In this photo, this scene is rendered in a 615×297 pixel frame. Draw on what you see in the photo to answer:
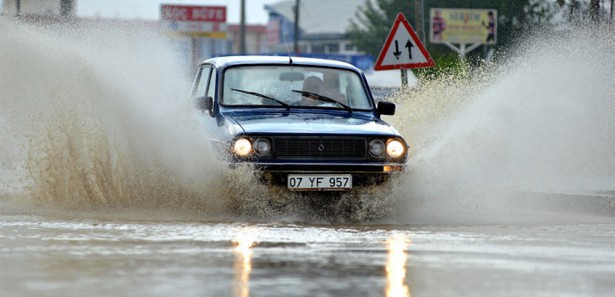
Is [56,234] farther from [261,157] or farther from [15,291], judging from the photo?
[15,291]

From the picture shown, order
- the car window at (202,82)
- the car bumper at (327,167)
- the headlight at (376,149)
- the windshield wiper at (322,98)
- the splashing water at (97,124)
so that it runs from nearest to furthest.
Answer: the car bumper at (327,167), the headlight at (376,149), the splashing water at (97,124), the windshield wiper at (322,98), the car window at (202,82)

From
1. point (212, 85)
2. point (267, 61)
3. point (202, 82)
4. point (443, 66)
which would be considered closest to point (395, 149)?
point (267, 61)

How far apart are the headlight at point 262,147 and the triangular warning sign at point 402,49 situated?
373 inches

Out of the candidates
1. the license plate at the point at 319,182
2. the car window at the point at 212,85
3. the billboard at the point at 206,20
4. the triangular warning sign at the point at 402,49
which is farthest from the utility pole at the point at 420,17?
the billboard at the point at 206,20

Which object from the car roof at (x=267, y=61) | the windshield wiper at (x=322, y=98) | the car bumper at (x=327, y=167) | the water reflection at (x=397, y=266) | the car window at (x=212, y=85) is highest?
the car roof at (x=267, y=61)

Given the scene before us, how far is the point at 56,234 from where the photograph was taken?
11.6m

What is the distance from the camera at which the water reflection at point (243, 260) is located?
27.5 feet

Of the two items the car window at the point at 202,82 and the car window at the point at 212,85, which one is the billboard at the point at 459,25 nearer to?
the car window at the point at 202,82

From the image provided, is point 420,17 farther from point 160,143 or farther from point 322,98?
point 160,143

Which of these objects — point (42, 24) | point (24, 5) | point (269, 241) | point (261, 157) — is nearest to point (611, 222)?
point (261, 157)

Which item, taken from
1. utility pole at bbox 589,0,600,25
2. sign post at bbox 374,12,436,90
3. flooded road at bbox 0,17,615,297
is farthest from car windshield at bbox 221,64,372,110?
utility pole at bbox 589,0,600,25

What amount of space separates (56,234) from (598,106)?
1232cm

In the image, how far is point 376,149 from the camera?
13859mm

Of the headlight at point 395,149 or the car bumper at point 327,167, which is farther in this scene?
the headlight at point 395,149
